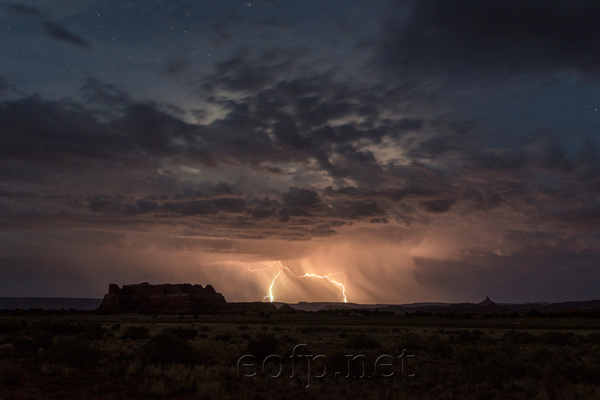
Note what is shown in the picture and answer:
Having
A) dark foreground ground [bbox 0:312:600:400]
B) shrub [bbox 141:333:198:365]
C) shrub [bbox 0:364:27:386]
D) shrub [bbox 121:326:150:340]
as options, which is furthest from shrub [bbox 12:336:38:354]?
shrub [bbox 121:326:150:340]

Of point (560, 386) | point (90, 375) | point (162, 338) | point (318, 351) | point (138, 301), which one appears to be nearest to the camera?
point (560, 386)

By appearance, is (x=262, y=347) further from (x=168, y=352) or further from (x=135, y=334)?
(x=135, y=334)

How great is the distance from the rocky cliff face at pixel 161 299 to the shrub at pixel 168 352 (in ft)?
450

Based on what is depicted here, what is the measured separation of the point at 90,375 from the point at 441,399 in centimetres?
1207

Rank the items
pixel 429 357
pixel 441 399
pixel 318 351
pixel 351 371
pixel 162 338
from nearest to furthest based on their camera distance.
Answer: pixel 441 399 → pixel 351 371 → pixel 162 338 → pixel 429 357 → pixel 318 351

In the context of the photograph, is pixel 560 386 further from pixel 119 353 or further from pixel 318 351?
pixel 119 353

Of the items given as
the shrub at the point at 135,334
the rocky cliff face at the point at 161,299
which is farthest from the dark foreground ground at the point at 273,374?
the rocky cliff face at the point at 161,299

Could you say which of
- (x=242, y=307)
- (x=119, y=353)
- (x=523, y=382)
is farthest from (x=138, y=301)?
(x=523, y=382)

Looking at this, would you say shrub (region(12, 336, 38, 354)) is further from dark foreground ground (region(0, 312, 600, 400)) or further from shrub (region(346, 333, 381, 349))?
shrub (region(346, 333, 381, 349))

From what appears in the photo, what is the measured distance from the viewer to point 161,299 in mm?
165625

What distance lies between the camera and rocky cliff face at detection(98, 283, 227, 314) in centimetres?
15725

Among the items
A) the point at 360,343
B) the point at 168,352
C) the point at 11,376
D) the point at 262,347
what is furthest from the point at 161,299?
the point at 11,376

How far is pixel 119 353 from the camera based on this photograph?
21906 millimetres

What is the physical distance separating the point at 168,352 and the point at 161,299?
15621cm
